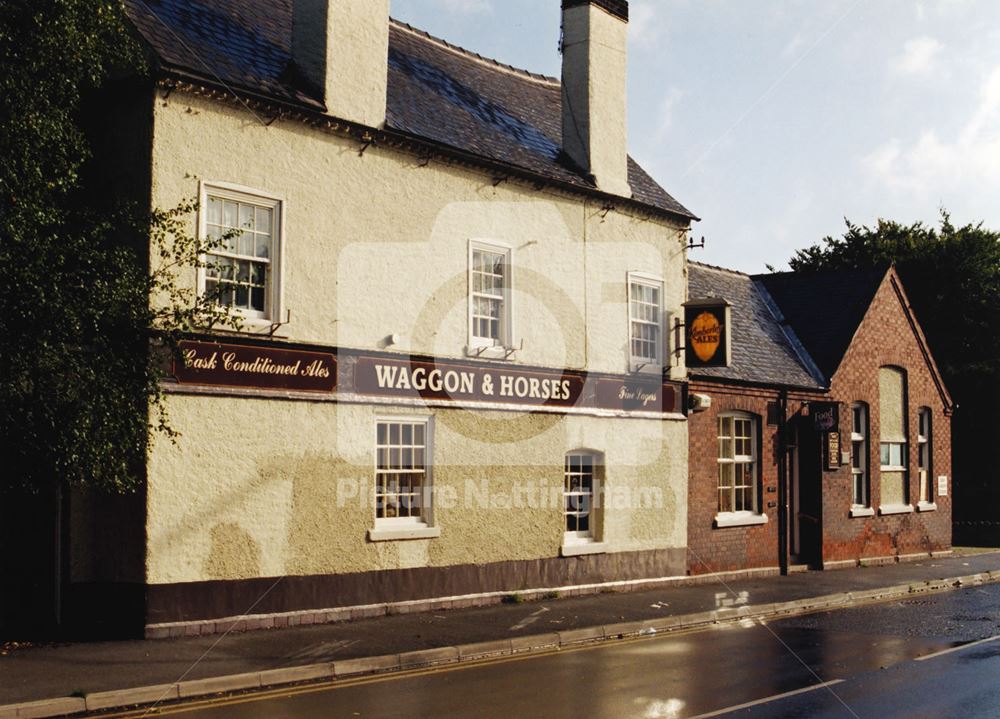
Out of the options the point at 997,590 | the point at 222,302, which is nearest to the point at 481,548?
the point at 222,302

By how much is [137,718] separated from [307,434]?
20.4 ft

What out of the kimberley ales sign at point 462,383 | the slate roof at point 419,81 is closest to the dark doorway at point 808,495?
the slate roof at point 419,81

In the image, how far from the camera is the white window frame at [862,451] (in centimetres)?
2809

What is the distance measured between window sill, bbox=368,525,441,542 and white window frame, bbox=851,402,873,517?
14.9m

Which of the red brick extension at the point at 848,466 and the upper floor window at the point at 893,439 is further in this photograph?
the upper floor window at the point at 893,439

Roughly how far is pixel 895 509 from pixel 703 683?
19800 millimetres

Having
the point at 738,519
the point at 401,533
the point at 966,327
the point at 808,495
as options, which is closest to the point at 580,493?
the point at 401,533

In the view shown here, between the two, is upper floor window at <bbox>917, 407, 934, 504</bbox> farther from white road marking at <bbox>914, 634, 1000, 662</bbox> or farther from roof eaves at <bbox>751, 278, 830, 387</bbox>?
white road marking at <bbox>914, 634, 1000, 662</bbox>

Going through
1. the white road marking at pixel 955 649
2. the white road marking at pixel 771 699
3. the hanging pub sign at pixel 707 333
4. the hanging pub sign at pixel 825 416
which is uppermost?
the hanging pub sign at pixel 707 333

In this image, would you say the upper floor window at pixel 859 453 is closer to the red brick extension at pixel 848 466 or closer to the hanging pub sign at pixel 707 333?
the red brick extension at pixel 848 466

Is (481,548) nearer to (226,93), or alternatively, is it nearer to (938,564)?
Result: (226,93)

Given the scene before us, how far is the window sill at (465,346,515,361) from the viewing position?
710 inches

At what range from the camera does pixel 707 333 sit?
71.6 feet

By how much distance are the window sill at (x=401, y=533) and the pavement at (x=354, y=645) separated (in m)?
1.19
